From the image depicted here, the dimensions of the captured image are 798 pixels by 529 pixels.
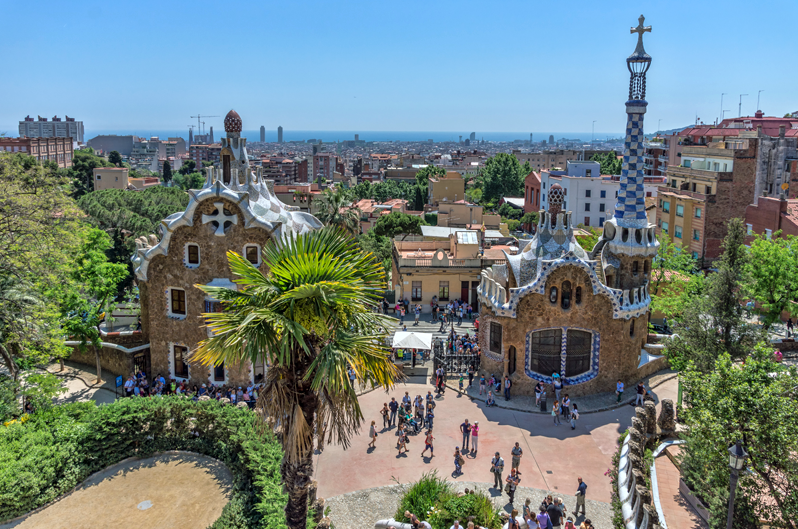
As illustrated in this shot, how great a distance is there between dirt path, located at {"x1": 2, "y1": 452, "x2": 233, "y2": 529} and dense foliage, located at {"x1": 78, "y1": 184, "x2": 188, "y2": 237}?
113 feet

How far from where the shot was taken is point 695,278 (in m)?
35.7

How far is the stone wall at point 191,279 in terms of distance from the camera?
93.3 ft

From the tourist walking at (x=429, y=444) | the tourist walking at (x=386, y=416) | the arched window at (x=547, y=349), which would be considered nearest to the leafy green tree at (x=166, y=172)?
the arched window at (x=547, y=349)

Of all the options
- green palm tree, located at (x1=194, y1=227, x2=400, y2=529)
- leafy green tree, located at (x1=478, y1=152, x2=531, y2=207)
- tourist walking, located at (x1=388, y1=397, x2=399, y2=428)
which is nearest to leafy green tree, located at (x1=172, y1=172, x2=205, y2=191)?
leafy green tree, located at (x1=478, y1=152, x2=531, y2=207)

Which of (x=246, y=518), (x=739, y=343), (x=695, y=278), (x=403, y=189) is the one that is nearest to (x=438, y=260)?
(x=695, y=278)

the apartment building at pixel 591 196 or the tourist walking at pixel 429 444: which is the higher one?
the apartment building at pixel 591 196

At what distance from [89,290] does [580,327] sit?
78.5 ft

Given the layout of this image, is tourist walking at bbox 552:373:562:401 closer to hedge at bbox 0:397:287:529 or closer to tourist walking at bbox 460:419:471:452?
tourist walking at bbox 460:419:471:452

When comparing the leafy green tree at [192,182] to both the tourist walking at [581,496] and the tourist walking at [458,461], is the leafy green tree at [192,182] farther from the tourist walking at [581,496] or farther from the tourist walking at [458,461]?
the tourist walking at [581,496]

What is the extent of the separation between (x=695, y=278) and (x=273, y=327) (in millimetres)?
29836

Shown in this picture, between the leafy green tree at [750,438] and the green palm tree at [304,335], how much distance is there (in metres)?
8.46

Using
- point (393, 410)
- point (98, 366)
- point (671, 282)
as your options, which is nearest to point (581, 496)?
point (393, 410)

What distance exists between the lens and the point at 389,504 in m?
20.8

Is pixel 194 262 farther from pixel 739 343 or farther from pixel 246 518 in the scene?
pixel 739 343
